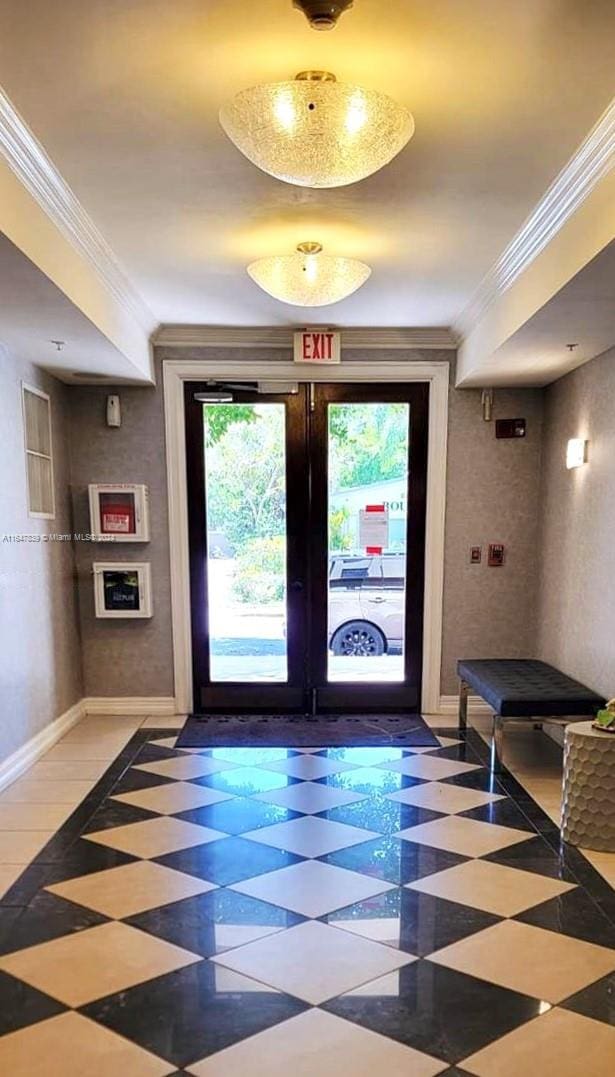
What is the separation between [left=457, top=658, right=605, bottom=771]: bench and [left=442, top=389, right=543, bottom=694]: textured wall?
0.48 metres

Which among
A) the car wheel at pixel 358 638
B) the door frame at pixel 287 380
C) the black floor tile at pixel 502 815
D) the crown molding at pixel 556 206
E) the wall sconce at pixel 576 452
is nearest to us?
the crown molding at pixel 556 206

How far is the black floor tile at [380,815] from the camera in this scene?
294cm

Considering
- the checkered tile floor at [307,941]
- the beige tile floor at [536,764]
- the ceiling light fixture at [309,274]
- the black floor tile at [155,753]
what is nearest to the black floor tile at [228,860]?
the checkered tile floor at [307,941]

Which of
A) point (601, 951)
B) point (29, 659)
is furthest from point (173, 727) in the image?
point (601, 951)

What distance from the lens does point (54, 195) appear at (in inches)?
93.6

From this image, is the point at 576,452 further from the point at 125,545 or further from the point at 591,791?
the point at 125,545

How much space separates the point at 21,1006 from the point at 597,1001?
1.60m

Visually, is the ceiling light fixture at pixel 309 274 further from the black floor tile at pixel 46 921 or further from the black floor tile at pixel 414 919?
the black floor tile at pixel 46 921

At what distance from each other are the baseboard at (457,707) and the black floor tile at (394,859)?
1.91 m

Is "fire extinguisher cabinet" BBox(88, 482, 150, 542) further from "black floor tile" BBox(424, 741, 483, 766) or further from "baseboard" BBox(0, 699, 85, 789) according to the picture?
"black floor tile" BBox(424, 741, 483, 766)

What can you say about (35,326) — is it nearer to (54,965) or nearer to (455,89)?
(455,89)

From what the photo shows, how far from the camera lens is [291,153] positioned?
5.94 ft

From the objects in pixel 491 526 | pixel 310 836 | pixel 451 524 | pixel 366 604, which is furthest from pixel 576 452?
pixel 310 836

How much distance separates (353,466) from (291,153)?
9.10ft
